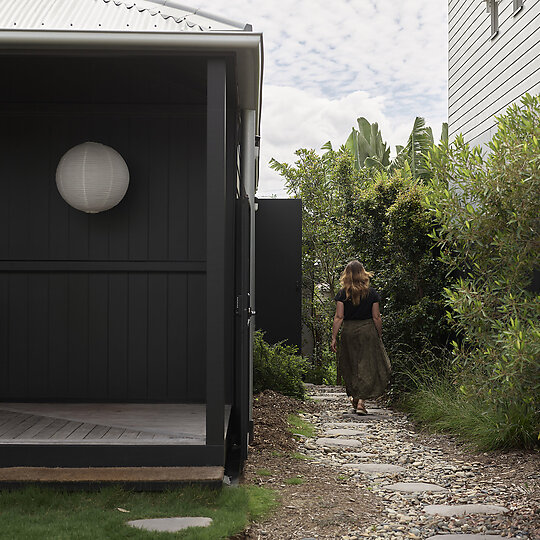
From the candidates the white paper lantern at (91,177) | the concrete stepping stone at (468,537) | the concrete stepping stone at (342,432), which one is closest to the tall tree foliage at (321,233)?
the concrete stepping stone at (342,432)

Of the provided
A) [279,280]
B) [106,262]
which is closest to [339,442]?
[106,262]

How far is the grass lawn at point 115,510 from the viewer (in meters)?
3.08

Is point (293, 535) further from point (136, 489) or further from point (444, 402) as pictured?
point (444, 402)

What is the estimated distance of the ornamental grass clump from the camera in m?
4.54

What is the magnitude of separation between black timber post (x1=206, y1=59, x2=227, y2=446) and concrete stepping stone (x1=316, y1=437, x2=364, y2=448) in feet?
6.02

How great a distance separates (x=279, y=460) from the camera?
4.71m

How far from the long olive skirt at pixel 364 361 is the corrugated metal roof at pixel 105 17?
3.49m

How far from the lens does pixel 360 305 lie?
6.65 metres

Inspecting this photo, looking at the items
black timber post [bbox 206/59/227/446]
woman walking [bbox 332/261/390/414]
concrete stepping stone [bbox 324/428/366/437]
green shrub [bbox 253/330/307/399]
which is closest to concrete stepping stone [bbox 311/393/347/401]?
green shrub [bbox 253/330/307/399]

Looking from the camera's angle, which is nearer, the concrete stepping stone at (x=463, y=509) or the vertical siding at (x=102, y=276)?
the concrete stepping stone at (x=463, y=509)

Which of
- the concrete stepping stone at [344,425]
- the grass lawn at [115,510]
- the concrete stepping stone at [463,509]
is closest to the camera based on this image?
the grass lawn at [115,510]

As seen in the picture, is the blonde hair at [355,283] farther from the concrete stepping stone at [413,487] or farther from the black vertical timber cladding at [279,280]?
the concrete stepping stone at [413,487]

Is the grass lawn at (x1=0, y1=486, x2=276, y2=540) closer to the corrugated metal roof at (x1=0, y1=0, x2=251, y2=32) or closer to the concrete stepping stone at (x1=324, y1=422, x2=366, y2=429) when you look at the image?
the concrete stepping stone at (x1=324, y1=422, x2=366, y2=429)

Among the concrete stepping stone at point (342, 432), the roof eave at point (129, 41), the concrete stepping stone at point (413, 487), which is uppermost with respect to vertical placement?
the roof eave at point (129, 41)
